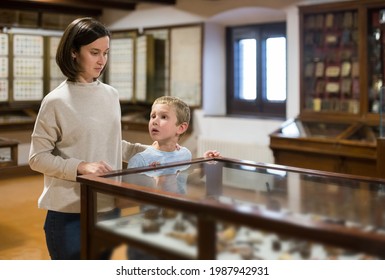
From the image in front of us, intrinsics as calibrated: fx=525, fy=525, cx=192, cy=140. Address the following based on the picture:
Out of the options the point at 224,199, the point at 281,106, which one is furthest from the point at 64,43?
the point at 281,106

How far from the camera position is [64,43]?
2.13 meters

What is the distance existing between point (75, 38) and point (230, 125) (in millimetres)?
6018

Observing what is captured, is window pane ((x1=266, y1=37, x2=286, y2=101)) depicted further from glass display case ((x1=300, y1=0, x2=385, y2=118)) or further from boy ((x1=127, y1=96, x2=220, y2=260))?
boy ((x1=127, y1=96, x2=220, y2=260))

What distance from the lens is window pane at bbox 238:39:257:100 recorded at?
26.9 ft

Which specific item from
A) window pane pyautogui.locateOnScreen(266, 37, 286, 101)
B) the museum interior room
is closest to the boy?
the museum interior room

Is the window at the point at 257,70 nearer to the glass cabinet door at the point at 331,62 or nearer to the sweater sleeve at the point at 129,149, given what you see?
the glass cabinet door at the point at 331,62

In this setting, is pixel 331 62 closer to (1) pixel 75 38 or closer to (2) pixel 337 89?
(2) pixel 337 89

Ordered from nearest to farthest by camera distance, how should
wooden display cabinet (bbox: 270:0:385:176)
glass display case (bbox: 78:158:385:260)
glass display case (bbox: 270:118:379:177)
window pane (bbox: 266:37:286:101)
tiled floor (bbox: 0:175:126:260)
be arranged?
glass display case (bbox: 78:158:385:260), tiled floor (bbox: 0:175:126:260), glass display case (bbox: 270:118:379:177), wooden display cabinet (bbox: 270:0:385:176), window pane (bbox: 266:37:286:101)

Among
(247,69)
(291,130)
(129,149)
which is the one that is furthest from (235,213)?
(247,69)

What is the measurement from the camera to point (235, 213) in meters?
1.41

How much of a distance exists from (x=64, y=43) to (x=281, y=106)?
612 centimetres

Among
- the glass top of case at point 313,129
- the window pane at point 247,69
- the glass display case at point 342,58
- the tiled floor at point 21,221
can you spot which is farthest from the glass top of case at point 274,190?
the window pane at point 247,69

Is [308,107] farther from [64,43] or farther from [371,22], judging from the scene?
[64,43]

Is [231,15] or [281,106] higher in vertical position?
[231,15]
